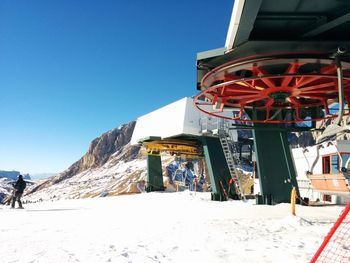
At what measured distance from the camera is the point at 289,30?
10281 millimetres

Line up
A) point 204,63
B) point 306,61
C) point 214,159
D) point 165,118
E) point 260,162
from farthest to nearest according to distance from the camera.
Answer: point 165,118
point 214,159
point 260,162
point 204,63
point 306,61

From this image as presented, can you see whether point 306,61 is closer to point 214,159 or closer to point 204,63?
point 204,63

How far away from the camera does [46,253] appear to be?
699cm

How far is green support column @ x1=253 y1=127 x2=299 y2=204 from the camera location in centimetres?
1845

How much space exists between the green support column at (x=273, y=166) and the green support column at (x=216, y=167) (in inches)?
180

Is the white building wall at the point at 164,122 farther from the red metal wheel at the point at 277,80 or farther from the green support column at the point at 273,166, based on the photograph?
the red metal wheel at the point at 277,80

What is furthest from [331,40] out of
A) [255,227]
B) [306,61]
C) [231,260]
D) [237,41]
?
[231,260]

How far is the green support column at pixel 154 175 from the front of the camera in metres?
32.1

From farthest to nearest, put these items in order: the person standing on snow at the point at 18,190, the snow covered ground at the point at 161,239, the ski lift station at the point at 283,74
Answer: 1. the person standing on snow at the point at 18,190
2. the ski lift station at the point at 283,74
3. the snow covered ground at the point at 161,239

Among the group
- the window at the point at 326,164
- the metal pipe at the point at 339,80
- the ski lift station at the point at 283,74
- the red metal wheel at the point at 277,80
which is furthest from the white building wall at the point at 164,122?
the metal pipe at the point at 339,80

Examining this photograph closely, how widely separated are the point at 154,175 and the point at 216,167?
34.4 feet

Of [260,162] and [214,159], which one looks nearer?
[260,162]

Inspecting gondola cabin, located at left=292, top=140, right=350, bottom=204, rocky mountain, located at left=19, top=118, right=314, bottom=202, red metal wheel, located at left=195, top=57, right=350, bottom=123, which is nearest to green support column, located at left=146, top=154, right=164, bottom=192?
gondola cabin, located at left=292, top=140, right=350, bottom=204

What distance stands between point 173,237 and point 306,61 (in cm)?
644
